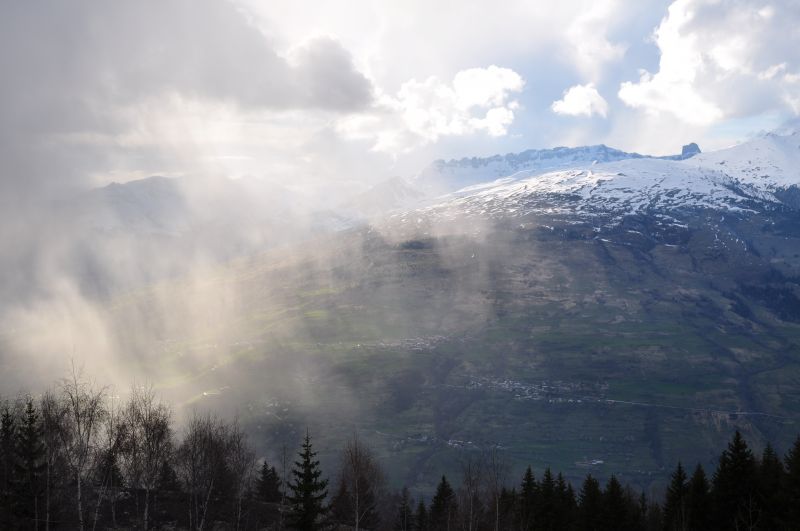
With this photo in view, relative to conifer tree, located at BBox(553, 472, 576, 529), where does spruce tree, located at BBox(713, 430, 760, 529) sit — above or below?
above

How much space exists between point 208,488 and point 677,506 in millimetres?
67515

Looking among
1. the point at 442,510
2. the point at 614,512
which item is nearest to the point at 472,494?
the point at 614,512

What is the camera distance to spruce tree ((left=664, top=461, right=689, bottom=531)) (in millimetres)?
92562

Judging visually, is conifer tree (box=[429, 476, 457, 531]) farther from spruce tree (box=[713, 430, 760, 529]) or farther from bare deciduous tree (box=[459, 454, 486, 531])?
spruce tree (box=[713, 430, 760, 529])

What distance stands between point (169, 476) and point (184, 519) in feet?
28.8

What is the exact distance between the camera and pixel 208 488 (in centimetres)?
8762

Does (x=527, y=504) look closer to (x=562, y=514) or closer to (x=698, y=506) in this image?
(x=562, y=514)

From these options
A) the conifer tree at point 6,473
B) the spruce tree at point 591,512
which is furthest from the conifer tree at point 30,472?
the spruce tree at point 591,512

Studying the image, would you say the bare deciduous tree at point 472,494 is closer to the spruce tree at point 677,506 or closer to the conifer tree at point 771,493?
the spruce tree at point 677,506

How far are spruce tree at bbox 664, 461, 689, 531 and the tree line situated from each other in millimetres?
222

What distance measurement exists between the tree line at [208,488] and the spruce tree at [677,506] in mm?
222

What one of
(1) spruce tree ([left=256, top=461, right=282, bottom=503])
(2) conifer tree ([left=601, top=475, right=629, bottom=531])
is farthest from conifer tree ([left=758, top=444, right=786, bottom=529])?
(1) spruce tree ([left=256, top=461, right=282, bottom=503])

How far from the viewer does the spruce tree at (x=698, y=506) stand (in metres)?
90.7

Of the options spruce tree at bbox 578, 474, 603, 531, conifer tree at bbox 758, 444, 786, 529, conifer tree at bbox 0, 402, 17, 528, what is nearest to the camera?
conifer tree at bbox 0, 402, 17, 528
